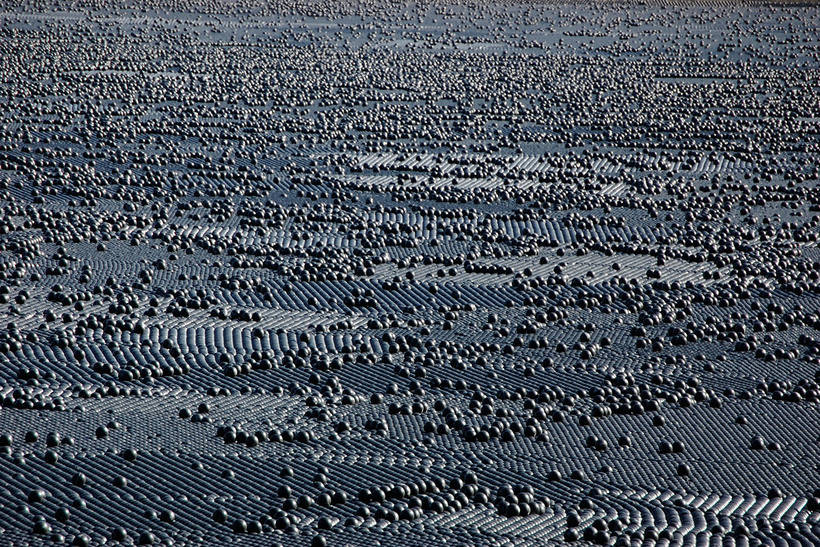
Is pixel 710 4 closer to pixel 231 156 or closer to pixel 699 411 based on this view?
pixel 231 156

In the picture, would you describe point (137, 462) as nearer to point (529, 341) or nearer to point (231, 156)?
point (529, 341)

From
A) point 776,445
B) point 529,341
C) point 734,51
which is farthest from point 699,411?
point 734,51

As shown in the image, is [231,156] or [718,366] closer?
[718,366]

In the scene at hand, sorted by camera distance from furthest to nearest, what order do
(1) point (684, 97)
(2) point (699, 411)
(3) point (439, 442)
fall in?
(1) point (684, 97) → (2) point (699, 411) → (3) point (439, 442)

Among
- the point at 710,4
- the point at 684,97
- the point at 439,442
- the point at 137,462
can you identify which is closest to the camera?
the point at 137,462

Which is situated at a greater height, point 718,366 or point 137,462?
point 137,462

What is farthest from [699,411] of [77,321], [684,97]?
[684,97]
